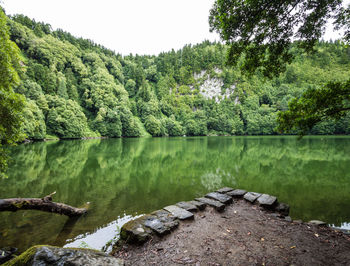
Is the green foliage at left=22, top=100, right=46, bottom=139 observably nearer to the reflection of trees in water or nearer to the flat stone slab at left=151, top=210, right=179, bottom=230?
the reflection of trees in water

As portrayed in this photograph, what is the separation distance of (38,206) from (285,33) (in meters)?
10.3

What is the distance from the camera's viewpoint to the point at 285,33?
548 cm

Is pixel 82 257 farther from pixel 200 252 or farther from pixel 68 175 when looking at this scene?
pixel 68 175

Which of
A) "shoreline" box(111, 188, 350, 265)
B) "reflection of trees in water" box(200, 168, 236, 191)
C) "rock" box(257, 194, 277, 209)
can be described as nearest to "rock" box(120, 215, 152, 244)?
"shoreline" box(111, 188, 350, 265)

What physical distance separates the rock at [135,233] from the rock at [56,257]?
1.09 meters

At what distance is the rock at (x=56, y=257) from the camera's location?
2.21 meters

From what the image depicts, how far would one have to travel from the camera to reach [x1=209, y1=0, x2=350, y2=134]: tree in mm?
4852

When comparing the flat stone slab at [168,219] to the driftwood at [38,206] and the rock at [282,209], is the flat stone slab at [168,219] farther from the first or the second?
the rock at [282,209]

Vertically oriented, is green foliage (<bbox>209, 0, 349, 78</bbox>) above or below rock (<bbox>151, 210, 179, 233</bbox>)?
above

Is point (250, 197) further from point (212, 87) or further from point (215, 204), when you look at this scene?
point (212, 87)

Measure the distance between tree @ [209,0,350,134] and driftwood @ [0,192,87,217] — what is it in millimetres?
8452

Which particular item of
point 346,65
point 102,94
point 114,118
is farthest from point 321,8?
point 346,65

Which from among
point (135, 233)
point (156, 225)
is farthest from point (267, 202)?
point (135, 233)

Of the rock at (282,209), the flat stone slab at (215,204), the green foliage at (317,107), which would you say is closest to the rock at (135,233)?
the flat stone slab at (215,204)
